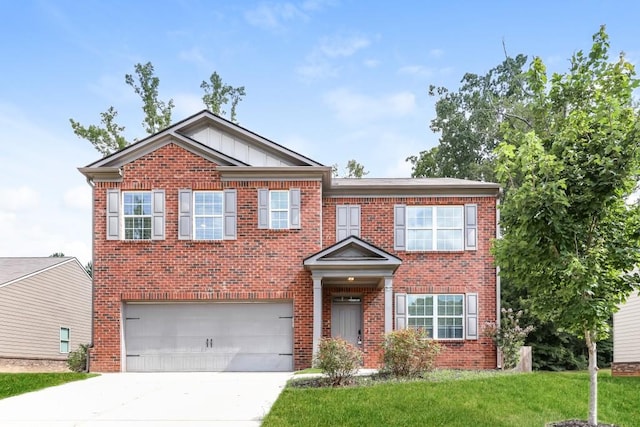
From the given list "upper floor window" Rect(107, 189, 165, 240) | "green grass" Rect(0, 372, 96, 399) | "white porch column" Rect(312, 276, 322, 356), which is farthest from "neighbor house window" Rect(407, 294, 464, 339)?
"green grass" Rect(0, 372, 96, 399)

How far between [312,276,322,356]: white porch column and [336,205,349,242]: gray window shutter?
2.15 metres

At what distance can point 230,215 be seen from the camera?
669 inches

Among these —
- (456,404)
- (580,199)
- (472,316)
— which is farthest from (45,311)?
(580,199)

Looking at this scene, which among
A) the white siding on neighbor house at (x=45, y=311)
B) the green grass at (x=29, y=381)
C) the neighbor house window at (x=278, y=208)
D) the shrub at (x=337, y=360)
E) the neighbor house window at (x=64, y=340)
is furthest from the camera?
the neighbor house window at (x=64, y=340)

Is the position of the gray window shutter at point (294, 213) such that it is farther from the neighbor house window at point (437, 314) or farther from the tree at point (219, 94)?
the tree at point (219, 94)

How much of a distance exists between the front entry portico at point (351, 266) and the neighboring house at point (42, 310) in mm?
11629

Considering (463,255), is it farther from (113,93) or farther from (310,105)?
(113,93)

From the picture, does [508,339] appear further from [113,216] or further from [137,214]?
[113,216]

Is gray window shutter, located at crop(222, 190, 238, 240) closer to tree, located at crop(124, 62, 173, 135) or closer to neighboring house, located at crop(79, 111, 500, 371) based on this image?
neighboring house, located at crop(79, 111, 500, 371)

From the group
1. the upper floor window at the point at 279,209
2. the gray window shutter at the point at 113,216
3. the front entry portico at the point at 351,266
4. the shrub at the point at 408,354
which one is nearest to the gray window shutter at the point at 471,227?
the front entry portico at the point at 351,266

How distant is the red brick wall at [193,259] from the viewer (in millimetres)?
16781

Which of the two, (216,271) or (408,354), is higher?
(216,271)

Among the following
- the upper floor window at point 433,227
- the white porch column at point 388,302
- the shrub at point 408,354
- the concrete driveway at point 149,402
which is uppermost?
the upper floor window at point 433,227

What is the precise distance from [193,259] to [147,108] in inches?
737
